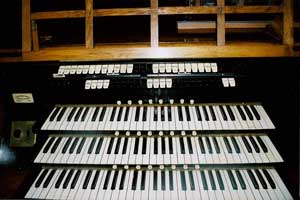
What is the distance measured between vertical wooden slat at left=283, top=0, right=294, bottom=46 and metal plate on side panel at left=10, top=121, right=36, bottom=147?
6.95ft

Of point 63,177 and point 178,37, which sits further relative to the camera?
point 178,37

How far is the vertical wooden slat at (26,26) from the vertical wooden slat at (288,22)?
1.87m

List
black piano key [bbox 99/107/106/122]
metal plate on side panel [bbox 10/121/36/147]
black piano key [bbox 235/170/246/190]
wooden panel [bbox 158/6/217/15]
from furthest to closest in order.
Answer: metal plate on side panel [bbox 10/121/36/147]
black piano key [bbox 99/107/106/122]
wooden panel [bbox 158/6/217/15]
black piano key [bbox 235/170/246/190]

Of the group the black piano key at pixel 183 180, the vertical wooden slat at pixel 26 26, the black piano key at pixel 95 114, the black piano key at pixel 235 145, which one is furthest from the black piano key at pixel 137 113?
the vertical wooden slat at pixel 26 26

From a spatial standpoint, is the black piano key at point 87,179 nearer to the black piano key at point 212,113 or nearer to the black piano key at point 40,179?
the black piano key at point 40,179

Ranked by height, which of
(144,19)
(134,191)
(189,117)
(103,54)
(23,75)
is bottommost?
(134,191)

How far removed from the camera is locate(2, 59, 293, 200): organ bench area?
1.99m

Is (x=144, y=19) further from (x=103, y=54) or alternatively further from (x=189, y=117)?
(x=189, y=117)

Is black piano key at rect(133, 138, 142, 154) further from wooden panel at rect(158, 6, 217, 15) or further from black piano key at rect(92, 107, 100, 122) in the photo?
wooden panel at rect(158, 6, 217, 15)

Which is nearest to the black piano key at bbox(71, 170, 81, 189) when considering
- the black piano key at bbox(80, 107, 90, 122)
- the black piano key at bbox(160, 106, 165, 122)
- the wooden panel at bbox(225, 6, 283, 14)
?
the black piano key at bbox(80, 107, 90, 122)

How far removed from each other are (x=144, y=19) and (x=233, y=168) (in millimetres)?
1859

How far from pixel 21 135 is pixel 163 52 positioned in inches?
53.5

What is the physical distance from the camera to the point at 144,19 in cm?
315

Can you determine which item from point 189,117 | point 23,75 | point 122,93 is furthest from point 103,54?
point 189,117
